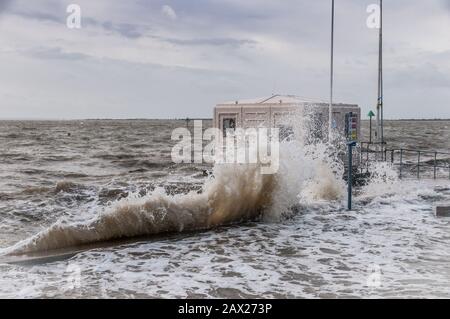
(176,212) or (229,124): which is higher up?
(229,124)

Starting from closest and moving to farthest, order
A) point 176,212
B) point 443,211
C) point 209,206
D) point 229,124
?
1. point 176,212
2. point 209,206
3. point 443,211
4. point 229,124

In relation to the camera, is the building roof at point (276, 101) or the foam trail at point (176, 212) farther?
the building roof at point (276, 101)

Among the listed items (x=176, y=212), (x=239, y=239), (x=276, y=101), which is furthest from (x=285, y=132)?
(x=239, y=239)

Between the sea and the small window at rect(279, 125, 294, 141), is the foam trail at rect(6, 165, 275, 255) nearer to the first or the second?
the sea

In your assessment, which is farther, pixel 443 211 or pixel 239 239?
pixel 443 211

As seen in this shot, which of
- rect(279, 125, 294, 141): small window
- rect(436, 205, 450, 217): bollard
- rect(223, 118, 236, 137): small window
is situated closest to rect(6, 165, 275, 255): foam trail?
rect(436, 205, 450, 217): bollard

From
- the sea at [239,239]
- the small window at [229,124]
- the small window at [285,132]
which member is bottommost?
the sea at [239,239]

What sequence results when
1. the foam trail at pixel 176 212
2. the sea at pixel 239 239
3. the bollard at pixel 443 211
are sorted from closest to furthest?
the sea at pixel 239 239, the foam trail at pixel 176 212, the bollard at pixel 443 211

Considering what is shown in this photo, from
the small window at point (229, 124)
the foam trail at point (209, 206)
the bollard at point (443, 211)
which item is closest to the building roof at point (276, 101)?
the small window at point (229, 124)

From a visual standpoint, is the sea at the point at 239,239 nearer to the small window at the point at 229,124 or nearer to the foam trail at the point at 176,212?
the foam trail at the point at 176,212

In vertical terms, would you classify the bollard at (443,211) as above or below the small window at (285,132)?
below

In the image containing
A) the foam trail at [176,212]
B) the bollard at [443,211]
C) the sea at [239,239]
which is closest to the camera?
the sea at [239,239]

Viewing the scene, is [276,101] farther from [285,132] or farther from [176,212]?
[176,212]
